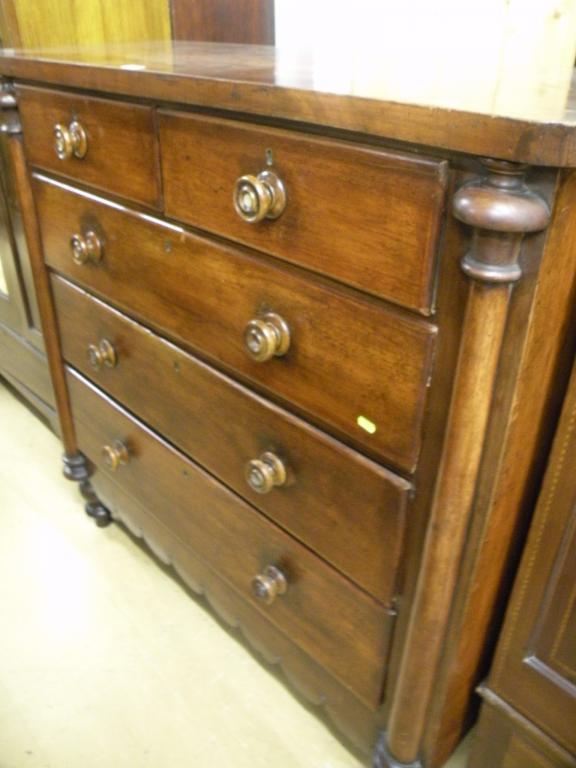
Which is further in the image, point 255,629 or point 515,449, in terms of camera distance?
point 255,629

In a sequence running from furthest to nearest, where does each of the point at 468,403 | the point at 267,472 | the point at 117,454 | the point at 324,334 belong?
the point at 117,454 < the point at 267,472 < the point at 324,334 < the point at 468,403

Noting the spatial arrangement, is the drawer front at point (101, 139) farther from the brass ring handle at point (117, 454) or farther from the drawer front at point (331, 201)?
the brass ring handle at point (117, 454)

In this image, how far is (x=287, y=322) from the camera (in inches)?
27.3

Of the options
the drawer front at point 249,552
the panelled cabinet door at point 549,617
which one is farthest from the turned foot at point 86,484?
the panelled cabinet door at point 549,617

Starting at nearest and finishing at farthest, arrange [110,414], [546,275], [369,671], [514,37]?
1. [546,275]
2. [369,671]
3. [514,37]
4. [110,414]

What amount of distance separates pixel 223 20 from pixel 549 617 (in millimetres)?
1249

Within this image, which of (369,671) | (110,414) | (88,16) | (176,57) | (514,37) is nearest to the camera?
(369,671)

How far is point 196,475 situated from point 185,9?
96 cm

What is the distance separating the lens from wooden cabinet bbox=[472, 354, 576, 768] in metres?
Result: 0.65

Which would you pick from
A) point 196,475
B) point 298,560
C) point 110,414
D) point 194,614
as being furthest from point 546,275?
point 194,614

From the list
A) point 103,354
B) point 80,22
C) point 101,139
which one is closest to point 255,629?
point 103,354

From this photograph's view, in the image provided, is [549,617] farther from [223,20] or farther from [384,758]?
[223,20]

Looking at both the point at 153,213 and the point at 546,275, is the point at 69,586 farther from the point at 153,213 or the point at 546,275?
the point at 546,275

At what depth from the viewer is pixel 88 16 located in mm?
1263
